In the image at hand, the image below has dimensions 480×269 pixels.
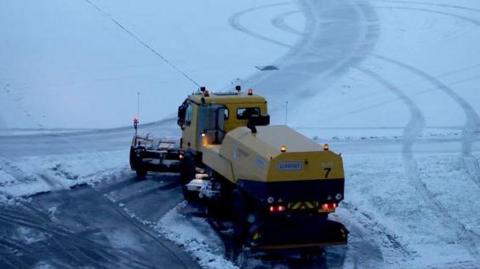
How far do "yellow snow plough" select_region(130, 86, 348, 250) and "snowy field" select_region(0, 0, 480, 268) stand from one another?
0.68 m

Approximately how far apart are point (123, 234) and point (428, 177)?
10325 millimetres

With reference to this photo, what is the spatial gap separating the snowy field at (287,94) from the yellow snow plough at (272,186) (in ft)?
2.23

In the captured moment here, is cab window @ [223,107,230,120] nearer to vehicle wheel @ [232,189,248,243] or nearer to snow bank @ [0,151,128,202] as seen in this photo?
vehicle wheel @ [232,189,248,243]

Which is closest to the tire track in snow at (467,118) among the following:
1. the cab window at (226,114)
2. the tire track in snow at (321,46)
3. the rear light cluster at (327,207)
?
the tire track in snow at (321,46)

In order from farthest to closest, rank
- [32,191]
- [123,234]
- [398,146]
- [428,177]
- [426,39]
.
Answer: [426,39]
[398,146]
[428,177]
[32,191]
[123,234]

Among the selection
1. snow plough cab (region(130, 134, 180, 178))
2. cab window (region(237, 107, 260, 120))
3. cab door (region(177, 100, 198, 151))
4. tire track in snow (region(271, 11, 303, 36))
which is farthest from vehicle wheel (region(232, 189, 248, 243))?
tire track in snow (region(271, 11, 303, 36))

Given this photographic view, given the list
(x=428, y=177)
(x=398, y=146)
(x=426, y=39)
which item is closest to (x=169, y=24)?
(x=426, y=39)

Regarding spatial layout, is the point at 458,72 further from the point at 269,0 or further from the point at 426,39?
the point at 269,0

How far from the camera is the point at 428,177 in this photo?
25.3m

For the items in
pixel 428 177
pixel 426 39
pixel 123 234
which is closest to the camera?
pixel 123 234

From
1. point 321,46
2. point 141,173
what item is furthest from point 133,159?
point 321,46

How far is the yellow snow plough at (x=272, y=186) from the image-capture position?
17.8 metres

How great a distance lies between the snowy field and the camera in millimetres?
21359

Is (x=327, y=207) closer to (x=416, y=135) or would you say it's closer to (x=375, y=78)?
(x=416, y=135)
